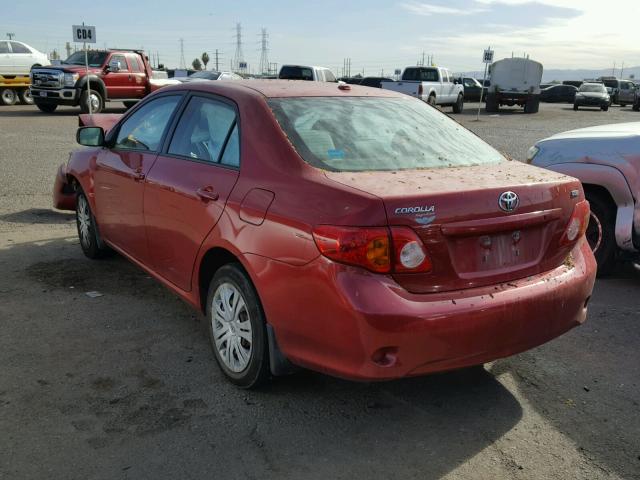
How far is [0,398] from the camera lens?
11.0ft

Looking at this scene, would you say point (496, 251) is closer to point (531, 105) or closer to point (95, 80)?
point (95, 80)

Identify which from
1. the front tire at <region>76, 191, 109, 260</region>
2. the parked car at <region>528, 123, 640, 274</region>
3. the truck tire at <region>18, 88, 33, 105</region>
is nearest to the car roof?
the front tire at <region>76, 191, 109, 260</region>

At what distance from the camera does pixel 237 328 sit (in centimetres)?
344

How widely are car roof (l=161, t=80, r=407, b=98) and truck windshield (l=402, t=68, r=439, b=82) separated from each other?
2589cm

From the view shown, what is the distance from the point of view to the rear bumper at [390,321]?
107 inches

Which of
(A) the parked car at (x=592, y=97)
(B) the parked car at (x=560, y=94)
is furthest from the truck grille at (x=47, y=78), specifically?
(B) the parked car at (x=560, y=94)

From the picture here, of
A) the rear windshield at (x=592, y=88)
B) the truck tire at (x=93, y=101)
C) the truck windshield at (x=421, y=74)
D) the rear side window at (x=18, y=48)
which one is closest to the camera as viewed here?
the truck tire at (x=93, y=101)

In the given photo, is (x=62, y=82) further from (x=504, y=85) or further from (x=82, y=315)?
(x=504, y=85)

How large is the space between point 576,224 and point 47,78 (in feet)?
67.8

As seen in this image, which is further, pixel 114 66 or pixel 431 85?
pixel 431 85

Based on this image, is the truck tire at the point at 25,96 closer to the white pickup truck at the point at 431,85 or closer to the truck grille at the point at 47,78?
the truck grille at the point at 47,78

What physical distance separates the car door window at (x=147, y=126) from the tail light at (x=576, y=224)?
2588 millimetres

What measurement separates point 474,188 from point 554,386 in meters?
1.42

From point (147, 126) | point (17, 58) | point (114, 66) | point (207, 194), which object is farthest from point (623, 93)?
point (207, 194)
